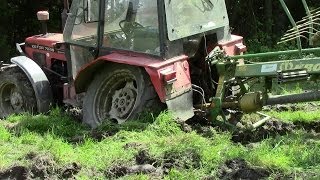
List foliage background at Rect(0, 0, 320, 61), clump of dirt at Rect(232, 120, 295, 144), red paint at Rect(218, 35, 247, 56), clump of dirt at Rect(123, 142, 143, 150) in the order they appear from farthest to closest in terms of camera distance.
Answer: foliage background at Rect(0, 0, 320, 61) < red paint at Rect(218, 35, 247, 56) < clump of dirt at Rect(232, 120, 295, 144) < clump of dirt at Rect(123, 142, 143, 150)

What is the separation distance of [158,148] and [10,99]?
3346 millimetres

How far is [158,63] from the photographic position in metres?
5.73

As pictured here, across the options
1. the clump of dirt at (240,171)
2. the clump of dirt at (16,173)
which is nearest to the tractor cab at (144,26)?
the clump of dirt at (240,171)

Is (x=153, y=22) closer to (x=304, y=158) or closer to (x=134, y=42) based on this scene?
(x=134, y=42)

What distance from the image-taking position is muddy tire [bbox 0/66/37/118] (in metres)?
7.22

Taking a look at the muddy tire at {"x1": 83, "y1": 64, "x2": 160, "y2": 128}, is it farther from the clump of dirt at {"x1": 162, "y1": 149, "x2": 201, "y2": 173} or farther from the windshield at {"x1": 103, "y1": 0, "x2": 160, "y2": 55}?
the clump of dirt at {"x1": 162, "y1": 149, "x2": 201, "y2": 173}

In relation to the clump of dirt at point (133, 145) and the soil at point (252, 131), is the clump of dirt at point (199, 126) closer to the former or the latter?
the soil at point (252, 131)

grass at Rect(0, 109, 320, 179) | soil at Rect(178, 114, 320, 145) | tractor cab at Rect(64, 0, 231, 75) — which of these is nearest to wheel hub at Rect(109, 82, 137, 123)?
grass at Rect(0, 109, 320, 179)

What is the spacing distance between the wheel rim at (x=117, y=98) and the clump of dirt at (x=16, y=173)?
163cm

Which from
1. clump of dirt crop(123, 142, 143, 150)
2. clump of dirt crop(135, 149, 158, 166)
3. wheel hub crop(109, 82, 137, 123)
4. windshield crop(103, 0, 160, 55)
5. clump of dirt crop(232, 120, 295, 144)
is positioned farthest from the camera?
wheel hub crop(109, 82, 137, 123)

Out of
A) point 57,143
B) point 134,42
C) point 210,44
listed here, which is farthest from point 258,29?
point 57,143

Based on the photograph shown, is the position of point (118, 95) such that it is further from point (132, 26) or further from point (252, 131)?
point (252, 131)

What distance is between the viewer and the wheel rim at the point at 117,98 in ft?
20.3

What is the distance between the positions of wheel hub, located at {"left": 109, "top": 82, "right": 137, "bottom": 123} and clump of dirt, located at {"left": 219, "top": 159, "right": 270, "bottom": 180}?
1.82 meters
